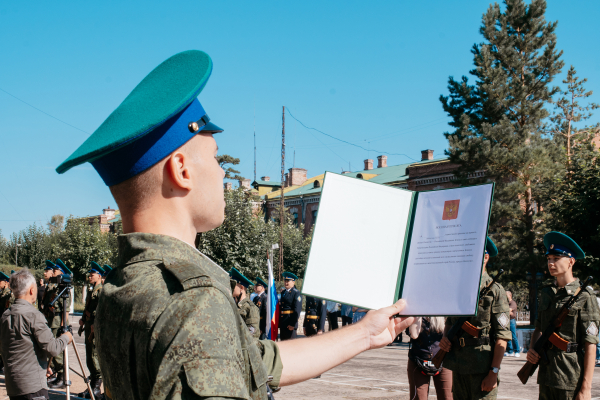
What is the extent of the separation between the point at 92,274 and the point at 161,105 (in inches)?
411

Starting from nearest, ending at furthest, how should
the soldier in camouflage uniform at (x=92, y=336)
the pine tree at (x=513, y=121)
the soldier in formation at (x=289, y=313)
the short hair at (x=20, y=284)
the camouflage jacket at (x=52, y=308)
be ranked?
the short hair at (x=20, y=284), the soldier in camouflage uniform at (x=92, y=336), the camouflage jacket at (x=52, y=308), the soldier in formation at (x=289, y=313), the pine tree at (x=513, y=121)

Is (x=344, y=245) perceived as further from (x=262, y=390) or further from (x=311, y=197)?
(x=311, y=197)

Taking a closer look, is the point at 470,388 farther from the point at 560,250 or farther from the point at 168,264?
the point at 168,264

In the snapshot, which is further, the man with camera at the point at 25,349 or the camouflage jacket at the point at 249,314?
the camouflage jacket at the point at 249,314

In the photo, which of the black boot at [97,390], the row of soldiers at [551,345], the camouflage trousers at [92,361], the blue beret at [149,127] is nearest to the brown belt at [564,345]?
the row of soldiers at [551,345]

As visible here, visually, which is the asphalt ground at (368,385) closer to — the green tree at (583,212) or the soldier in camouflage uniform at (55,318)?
the soldier in camouflage uniform at (55,318)

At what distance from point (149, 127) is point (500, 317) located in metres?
4.94

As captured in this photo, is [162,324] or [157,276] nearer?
[162,324]

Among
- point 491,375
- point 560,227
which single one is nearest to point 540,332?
point 491,375

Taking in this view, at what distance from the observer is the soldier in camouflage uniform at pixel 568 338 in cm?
503

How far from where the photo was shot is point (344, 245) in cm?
218

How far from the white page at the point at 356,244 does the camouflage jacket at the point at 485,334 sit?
11.5 ft

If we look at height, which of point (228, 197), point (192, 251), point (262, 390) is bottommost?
point (262, 390)

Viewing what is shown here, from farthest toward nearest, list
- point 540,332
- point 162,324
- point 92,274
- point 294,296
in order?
point 294,296 → point 92,274 → point 540,332 → point 162,324
